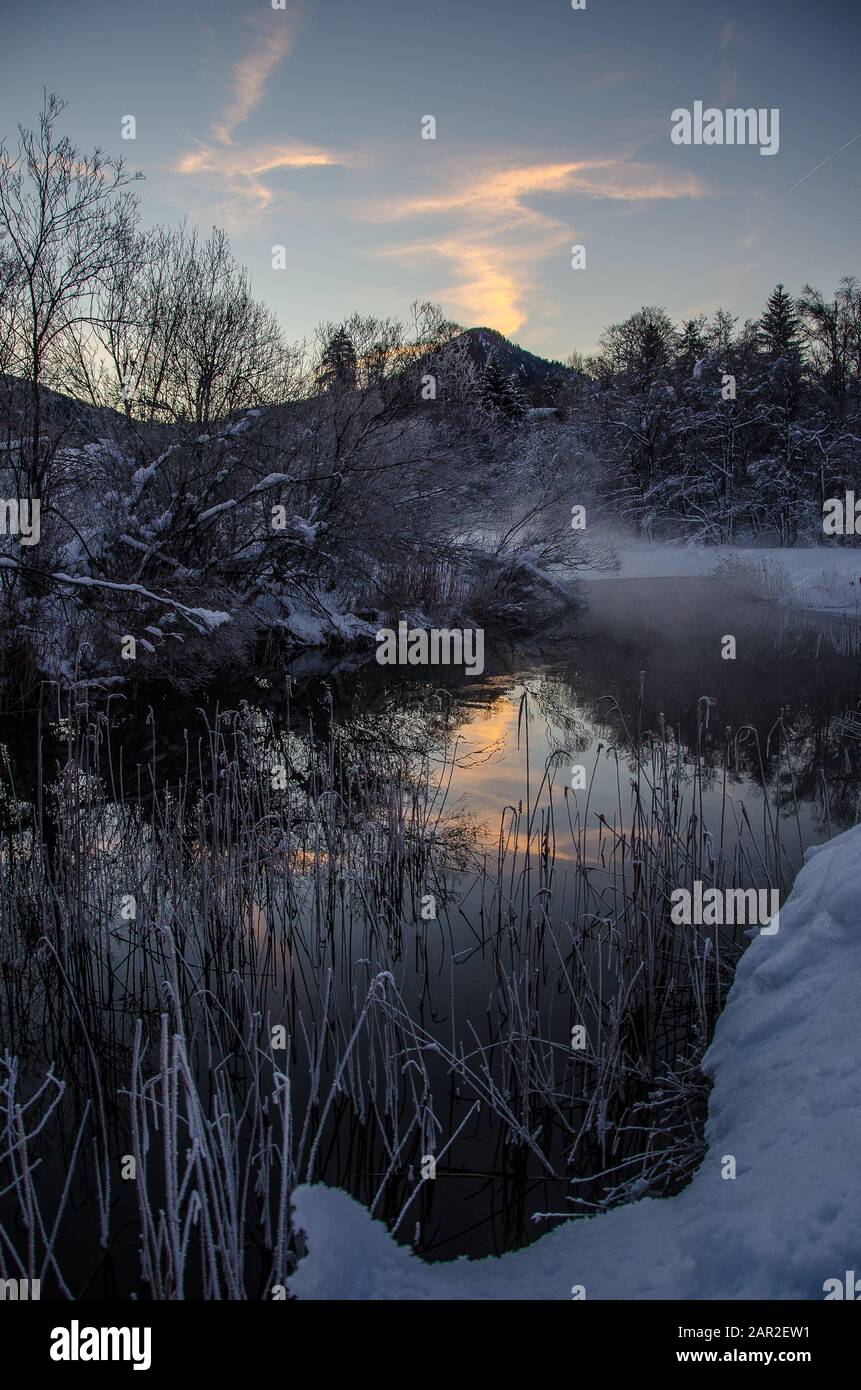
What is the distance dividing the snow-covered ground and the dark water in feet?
1.27

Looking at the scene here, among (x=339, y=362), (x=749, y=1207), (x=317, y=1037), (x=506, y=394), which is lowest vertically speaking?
(x=317, y=1037)

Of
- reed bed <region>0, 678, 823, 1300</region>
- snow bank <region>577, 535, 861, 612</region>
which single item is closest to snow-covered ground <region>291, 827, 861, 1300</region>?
reed bed <region>0, 678, 823, 1300</region>

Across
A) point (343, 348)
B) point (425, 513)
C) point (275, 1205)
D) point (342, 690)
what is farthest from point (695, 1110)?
point (343, 348)

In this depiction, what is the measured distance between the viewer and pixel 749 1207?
96.8 inches

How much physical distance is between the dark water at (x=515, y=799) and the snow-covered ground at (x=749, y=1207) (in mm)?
386

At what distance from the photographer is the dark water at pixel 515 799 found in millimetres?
3461

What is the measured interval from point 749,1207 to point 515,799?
666 centimetres

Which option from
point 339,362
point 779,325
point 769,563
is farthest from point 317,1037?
point 779,325

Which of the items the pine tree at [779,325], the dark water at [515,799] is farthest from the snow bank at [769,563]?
the pine tree at [779,325]

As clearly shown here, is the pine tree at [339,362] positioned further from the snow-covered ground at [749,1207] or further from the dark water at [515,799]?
the snow-covered ground at [749,1207]

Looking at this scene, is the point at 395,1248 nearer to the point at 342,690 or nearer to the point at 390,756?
the point at 390,756

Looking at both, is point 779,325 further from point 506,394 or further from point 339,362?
point 339,362
